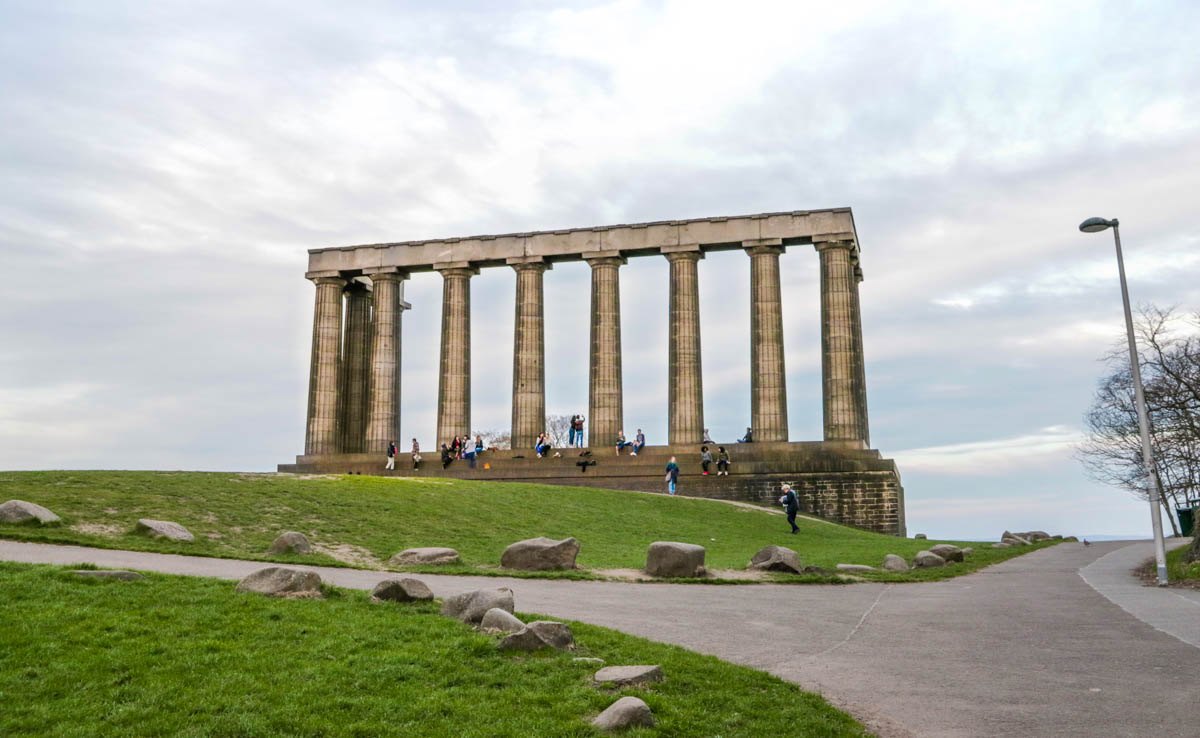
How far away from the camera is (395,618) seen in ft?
49.2

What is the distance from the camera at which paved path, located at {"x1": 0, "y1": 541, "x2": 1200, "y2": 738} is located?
10938 mm

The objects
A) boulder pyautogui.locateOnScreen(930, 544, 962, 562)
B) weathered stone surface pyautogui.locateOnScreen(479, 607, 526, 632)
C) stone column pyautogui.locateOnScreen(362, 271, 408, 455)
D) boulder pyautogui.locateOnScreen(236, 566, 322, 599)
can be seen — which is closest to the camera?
weathered stone surface pyautogui.locateOnScreen(479, 607, 526, 632)

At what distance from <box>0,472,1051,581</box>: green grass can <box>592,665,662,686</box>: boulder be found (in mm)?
12168

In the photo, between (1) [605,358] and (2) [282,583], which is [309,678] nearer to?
(2) [282,583]

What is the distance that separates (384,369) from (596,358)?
1453 centimetres

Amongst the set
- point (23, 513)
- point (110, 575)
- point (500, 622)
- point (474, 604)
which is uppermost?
point (23, 513)

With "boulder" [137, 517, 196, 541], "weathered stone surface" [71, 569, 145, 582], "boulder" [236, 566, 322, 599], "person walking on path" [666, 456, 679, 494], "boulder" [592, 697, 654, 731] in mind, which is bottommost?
"boulder" [592, 697, 654, 731]

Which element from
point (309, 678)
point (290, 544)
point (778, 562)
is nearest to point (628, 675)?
point (309, 678)

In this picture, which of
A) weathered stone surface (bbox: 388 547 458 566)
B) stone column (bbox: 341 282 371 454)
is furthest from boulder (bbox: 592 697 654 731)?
stone column (bbox: 341 282 371 454)

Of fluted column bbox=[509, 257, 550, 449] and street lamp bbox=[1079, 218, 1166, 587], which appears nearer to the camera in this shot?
street lamp bbox=[1079, 218, 1166, 587]

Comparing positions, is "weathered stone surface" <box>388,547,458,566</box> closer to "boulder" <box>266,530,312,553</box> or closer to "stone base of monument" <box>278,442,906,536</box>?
"boulder" <box>266,530,312,553</box>

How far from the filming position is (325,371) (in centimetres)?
6750

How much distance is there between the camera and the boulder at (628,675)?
38.6 feet

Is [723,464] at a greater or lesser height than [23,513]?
greater
